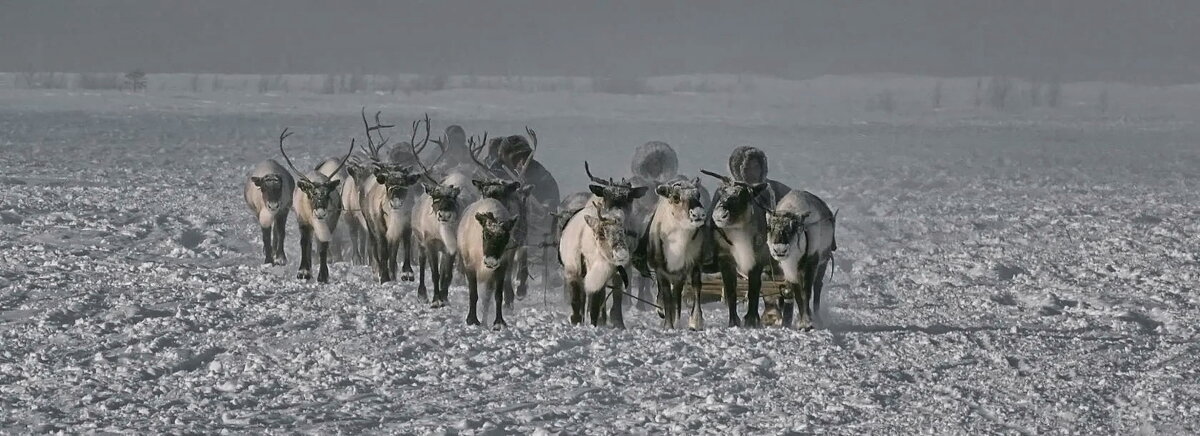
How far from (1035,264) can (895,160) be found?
101ft

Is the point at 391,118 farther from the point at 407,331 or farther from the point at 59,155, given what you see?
the point at 407,331

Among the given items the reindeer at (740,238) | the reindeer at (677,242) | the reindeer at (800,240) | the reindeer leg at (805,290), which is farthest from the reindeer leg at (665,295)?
the reindeer leg at (805,290)

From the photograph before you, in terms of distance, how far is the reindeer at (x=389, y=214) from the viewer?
15211mm

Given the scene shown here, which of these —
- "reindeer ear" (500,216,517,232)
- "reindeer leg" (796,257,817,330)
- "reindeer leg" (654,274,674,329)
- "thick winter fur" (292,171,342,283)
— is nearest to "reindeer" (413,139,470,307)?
"reindeer ear" (500,216,517,232)

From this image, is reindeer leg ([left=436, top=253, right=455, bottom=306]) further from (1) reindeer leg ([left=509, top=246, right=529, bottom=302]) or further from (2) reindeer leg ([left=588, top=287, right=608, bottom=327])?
(2) reindeer leg ([left=588, top=287, right=608, bottom=327])

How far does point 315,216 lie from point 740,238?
20.1 ft

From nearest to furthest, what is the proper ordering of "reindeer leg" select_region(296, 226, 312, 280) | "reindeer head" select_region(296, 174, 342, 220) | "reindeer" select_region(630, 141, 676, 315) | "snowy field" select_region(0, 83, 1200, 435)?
"snowy field" select_region(0, 83, 1200, 435) → "reindeer" select_region(630, 141, 676, 315) → "reindeer head" select_region(296, 174, 342, 220) → "reindeer leg" select_region(296, 226, 312, 280)

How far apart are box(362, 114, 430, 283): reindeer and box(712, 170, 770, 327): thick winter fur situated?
171 inches

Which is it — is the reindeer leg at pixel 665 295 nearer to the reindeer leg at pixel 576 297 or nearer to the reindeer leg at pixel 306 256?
the reindeer leg at pixel 576 297

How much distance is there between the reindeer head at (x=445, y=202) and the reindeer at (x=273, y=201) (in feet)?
12.8

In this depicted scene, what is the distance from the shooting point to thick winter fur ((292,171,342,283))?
16047mm

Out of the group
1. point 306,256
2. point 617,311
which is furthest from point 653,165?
point 306,256

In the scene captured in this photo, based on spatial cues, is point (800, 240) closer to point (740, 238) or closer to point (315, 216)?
point (740, 238)

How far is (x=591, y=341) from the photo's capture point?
1191 cm
